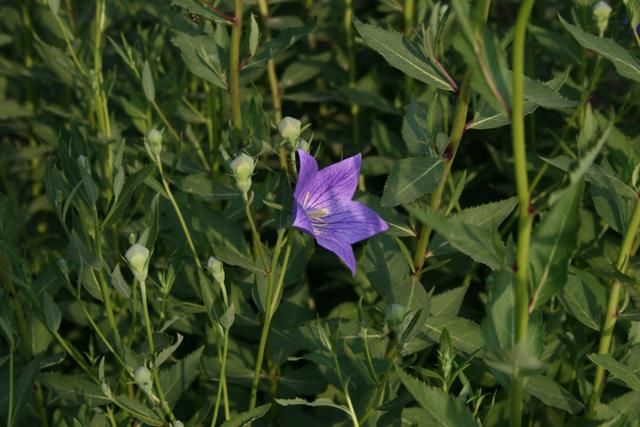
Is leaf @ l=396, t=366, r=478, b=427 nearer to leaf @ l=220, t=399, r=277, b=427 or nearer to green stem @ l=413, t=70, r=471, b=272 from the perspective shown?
leaf @ l=220, t=399, r=277, b=427

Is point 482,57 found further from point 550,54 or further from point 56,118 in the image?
point 56,118

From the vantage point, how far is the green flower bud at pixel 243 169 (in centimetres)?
146

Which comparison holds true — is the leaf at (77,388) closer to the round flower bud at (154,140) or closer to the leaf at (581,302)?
the round flower bud at (154,140)

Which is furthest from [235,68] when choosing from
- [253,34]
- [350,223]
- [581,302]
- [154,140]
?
[581,302]

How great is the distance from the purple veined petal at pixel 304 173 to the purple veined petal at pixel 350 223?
131mm

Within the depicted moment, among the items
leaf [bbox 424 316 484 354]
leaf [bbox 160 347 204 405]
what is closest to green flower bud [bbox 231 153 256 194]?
leaf [bbox 160 347 204 405]

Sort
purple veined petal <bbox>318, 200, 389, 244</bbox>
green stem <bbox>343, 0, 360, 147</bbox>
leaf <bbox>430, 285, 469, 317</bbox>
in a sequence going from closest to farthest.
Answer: purple veined petal <bbox>318, 200, 389, 244</bbox>
leaf <bbox>430, 285, 469, 317</bbox>
green stem <bbox>343, 0, 360, 147</bbox>

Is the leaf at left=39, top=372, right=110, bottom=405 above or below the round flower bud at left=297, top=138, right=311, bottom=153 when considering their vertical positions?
below

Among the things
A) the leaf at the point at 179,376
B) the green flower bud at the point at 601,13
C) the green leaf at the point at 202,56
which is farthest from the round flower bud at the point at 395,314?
the green flower bud at the point at 601,13

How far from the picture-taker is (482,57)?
3.55 ft

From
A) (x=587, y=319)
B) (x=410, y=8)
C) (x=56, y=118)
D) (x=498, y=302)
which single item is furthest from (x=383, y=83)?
(x=498, y=302)

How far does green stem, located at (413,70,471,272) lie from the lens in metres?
1.58

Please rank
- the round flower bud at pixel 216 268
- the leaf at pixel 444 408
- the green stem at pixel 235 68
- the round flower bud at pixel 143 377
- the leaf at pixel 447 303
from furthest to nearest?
1. the leaf at pixel 447 303
2. the green stem at pixel 235 68
3. the round flower bud at pixel 216 268
4. the round flower bud at pixel 143 377
5. the leaf at pixel 444 408

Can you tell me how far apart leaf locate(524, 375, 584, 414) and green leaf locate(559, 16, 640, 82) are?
641mm
